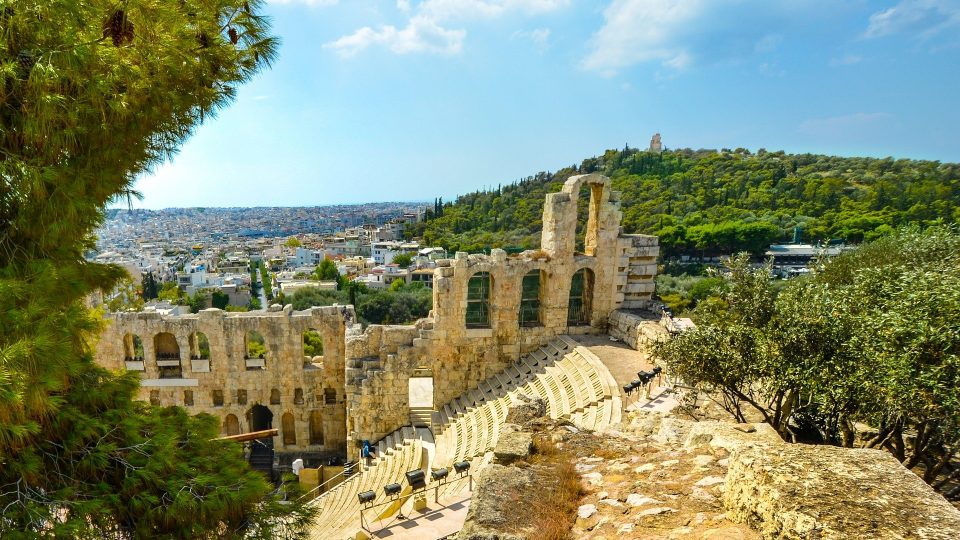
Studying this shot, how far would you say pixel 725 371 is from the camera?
8.08 m

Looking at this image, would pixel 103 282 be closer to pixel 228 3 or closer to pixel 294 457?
pixel 228 3

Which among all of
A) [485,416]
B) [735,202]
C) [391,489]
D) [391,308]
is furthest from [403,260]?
[391,489]

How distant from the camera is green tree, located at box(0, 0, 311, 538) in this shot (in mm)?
3742

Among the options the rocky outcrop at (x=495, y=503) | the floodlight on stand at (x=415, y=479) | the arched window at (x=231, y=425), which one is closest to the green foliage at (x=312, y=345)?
the arched window at (x=231, y=425)

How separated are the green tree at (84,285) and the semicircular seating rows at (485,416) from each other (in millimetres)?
6033

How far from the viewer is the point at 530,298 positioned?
18.4 metres

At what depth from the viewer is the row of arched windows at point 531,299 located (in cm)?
1793

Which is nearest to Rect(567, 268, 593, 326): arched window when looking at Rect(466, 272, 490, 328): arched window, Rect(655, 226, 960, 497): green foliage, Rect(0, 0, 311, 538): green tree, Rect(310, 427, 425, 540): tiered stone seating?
Rect(466, 272, 490, 328): arched window

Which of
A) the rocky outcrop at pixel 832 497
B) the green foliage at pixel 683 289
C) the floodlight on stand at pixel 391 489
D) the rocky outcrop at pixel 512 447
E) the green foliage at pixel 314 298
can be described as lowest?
the green foliage at pixel 314 298

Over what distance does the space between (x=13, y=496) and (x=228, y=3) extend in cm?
522

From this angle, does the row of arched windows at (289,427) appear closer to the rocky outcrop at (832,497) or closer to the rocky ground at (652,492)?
the rocky ground at (652,492)

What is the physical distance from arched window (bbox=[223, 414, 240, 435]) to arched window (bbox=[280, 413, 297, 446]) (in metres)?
1.78

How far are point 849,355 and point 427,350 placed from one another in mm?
12775

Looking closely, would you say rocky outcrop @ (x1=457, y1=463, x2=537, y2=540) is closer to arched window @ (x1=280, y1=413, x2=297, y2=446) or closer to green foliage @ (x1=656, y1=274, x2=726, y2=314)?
arched window @ (x1=280, y1=413, x2=297, y2=446)
